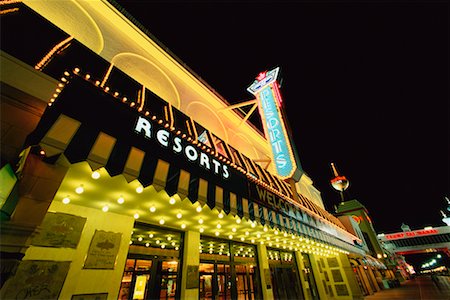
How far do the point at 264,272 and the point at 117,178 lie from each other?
8.66m

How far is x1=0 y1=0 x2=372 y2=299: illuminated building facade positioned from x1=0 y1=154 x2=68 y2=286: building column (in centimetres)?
1

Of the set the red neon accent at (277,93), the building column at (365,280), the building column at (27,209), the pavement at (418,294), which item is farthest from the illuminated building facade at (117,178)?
the building column at (365,280)

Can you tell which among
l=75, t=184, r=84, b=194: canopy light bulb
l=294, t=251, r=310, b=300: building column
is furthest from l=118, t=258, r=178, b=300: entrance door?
l=294, t=251, r=310, b=300: building column

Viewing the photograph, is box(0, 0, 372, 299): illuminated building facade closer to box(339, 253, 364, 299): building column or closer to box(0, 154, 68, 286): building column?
box(0, 154, 68, 286): building column

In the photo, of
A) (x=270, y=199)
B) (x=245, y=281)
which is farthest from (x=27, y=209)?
(x=245, y=281)

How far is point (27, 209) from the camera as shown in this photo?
2635 mm

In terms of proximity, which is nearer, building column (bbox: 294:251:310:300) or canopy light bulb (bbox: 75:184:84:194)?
canopy light bulb (bbox: 75:184:84:194)

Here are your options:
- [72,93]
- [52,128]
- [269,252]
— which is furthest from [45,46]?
[269,252]

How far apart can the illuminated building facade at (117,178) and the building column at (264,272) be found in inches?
1.7

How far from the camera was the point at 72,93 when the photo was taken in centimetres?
355

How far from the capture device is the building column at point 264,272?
9.00m

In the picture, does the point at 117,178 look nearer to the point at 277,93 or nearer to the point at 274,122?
the point at 274,122

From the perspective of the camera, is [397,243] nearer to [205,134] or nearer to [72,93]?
[205,134]

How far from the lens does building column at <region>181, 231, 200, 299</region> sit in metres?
6.46
